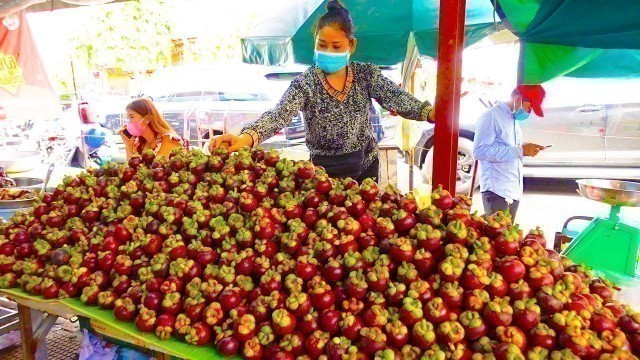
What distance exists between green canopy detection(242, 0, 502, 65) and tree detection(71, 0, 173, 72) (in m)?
13.4

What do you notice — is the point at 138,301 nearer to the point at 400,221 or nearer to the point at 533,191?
the point at 400,221

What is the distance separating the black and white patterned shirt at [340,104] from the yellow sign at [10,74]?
15.0ft

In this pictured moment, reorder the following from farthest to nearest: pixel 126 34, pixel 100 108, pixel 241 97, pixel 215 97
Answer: pixel 126 34 < pixel 100 108 < pixel 215 97 < pixel 241 97

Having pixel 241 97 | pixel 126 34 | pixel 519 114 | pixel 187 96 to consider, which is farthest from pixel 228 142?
pixel 126 34

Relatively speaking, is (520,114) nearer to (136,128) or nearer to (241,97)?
(136,128)

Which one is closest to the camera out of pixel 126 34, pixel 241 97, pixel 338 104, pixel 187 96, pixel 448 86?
pixel 448 86

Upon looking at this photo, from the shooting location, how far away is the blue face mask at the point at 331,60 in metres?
2.73

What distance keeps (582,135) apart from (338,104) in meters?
5.52

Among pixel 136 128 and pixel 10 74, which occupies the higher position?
pixel 10 74

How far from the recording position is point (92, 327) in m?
1.67

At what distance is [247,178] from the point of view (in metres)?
1.94

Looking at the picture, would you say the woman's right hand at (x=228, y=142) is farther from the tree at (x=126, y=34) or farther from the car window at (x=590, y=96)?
the tree at (x=126, y=34)

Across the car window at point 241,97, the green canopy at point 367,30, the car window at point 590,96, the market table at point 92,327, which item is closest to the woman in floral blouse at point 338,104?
the market table at point 92,327

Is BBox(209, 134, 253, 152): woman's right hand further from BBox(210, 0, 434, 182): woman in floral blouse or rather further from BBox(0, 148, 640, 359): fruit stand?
BBox(0, 148, 640, 359): fruit stand
